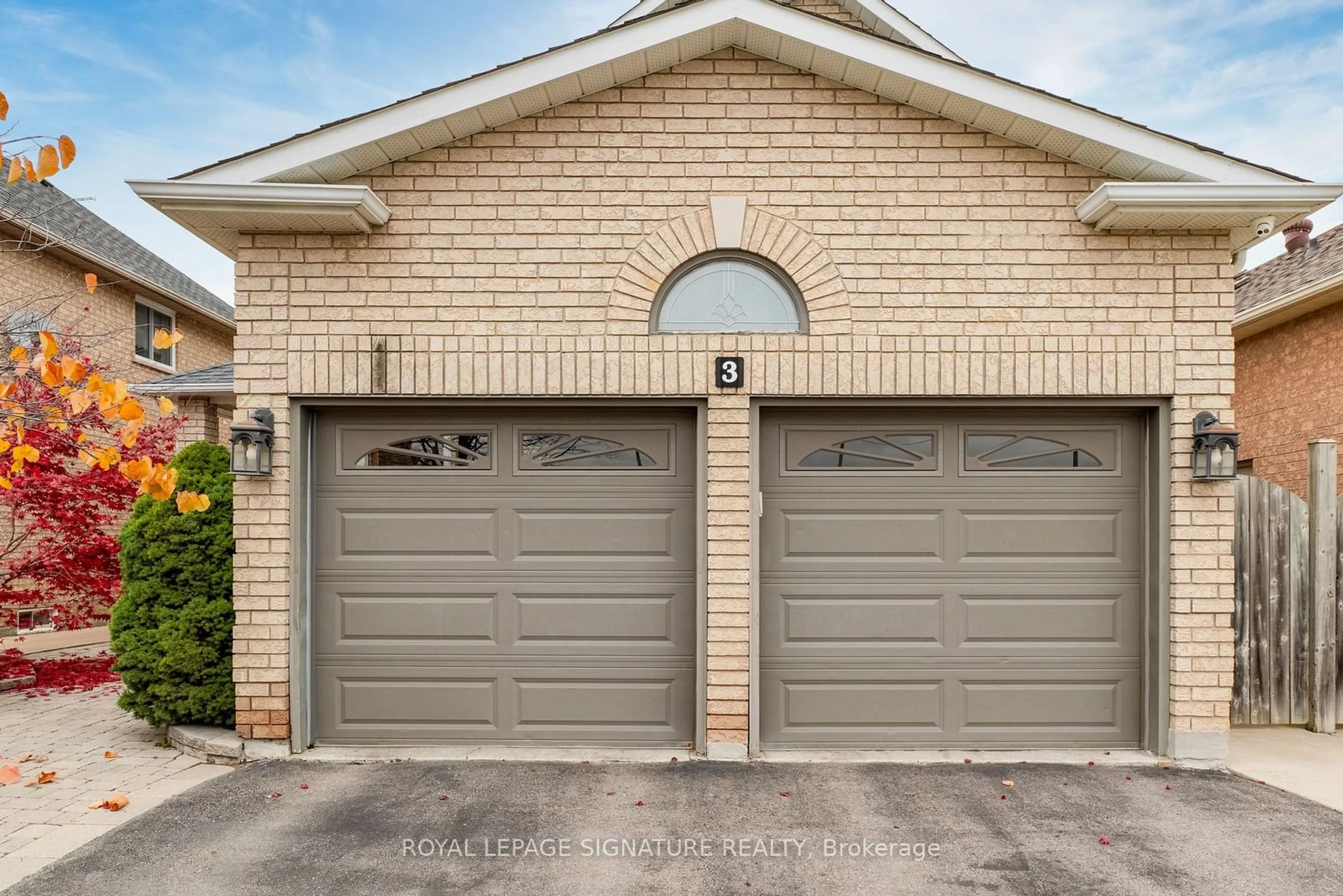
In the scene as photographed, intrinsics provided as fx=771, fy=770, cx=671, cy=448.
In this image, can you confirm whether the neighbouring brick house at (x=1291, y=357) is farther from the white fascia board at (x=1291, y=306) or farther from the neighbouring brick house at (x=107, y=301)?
the neighbouring brick house at (x=107, y=301)

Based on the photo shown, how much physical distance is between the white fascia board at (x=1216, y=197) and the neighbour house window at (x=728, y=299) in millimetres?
2022

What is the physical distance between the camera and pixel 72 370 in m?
2.74

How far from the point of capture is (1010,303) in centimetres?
504

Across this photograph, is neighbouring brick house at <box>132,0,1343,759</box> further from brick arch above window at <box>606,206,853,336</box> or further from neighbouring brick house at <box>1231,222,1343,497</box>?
neighbouring brick house at <box>1231,222,1343,497</box>

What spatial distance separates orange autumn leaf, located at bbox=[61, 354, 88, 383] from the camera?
274cm

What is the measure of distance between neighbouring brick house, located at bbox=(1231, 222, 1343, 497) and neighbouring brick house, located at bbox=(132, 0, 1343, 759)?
520 cm

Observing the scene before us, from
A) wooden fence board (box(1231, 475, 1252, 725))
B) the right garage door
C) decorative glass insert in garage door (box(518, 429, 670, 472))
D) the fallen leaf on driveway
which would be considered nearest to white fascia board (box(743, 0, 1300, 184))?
the right garage door

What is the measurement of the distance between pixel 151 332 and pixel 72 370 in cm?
1282

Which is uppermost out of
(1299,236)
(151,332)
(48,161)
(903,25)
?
(903,25)

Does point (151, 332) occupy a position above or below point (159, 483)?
above

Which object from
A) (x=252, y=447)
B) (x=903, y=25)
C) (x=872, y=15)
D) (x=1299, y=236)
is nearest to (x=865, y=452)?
(x=252, y=447)

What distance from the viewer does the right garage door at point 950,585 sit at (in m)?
5.17

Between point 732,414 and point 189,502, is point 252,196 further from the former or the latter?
point 732,414

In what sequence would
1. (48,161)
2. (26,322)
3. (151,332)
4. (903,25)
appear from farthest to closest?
(151,332) → (26,322) → (903,25) → (48,161)
